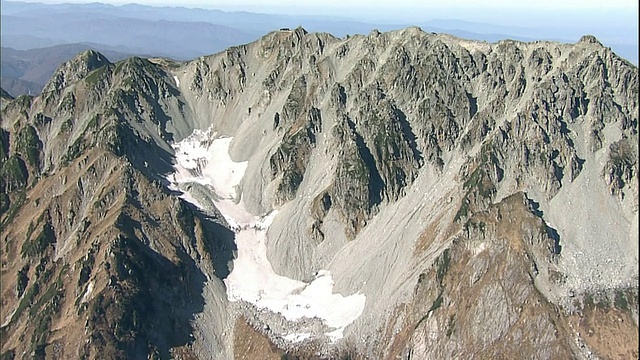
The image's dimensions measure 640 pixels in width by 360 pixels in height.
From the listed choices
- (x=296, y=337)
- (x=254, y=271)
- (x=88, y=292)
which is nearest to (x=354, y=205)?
(x=254, y=271)

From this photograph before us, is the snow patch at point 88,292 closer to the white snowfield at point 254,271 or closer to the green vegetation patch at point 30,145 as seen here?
the white snowfield at point 254,271

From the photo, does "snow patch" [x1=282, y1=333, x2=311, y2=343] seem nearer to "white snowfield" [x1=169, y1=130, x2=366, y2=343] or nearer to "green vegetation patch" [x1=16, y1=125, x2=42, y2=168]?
"white snowfield" [x1=169, y1=130, x2=366, y2=343]

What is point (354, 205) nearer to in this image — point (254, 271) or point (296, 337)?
point (254, 271)

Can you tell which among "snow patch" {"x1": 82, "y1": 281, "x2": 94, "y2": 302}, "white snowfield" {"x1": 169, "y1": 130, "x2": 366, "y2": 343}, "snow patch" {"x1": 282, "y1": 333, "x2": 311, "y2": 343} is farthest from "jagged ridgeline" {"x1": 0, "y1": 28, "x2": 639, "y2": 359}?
"white snowfield" {"x1": 169, "y1": 130, "x2": 366, "y2": 343}

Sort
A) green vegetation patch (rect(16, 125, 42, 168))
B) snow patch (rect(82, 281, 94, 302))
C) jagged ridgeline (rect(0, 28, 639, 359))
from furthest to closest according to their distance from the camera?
green vegetation patch (rect(16, 125, 42, 168)), snow patch (rect(82, 281, 94, 302)), jagged ridgeline (rect(0, 28, 639, 359))

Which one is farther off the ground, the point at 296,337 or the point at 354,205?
the point at 354,205

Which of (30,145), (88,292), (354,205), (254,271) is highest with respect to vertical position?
(354,205)

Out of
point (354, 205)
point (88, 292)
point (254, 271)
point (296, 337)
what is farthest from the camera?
point (354, 205)
